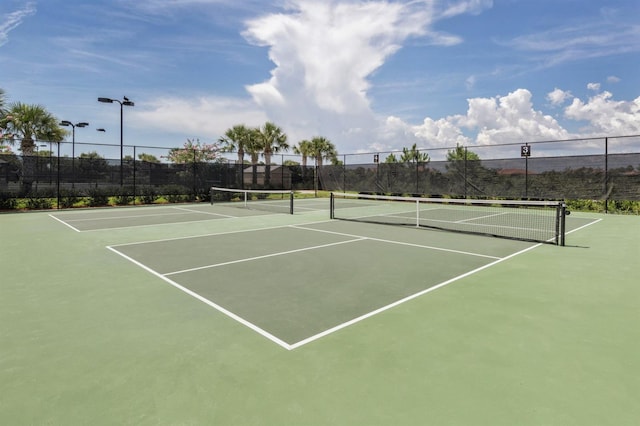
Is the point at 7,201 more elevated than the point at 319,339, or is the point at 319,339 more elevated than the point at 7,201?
the point at 7,201

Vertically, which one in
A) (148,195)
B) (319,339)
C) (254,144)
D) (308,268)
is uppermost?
(254,144)

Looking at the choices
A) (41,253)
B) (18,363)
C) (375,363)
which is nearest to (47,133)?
(41,253)

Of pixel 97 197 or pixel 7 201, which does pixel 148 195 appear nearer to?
pixel 97 197

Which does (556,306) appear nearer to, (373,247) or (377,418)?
(377,418)

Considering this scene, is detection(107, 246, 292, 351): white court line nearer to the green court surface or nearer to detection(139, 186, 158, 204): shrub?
Result: the green court surface

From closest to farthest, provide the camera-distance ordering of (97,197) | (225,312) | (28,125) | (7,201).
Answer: (225,312) < (7,201) < (97,197) < (28,125)

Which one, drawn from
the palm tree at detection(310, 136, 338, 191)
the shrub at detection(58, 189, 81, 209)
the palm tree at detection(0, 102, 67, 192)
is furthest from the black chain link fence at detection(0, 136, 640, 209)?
the palm tree at detection(310, 136, 338, 191)

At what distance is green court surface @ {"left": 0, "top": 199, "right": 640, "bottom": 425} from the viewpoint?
91.7 inches

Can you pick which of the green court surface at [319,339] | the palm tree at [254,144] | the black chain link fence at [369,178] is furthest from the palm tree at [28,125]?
the green court surface at [319,339]

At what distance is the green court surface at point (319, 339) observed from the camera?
2.33m

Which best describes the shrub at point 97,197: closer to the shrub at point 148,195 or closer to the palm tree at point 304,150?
the shrub at point 148,195

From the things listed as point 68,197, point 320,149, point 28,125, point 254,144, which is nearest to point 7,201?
point 68,197

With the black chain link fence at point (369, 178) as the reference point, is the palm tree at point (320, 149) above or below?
above

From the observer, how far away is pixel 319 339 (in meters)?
3.32
